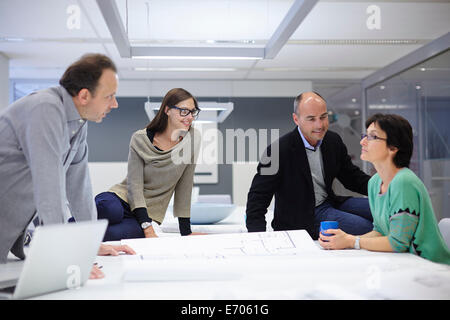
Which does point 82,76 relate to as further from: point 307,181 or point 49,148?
point 307,181

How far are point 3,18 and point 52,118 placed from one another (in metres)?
3.65

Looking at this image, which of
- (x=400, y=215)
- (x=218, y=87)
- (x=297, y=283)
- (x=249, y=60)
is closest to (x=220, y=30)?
(x=249, y=60)

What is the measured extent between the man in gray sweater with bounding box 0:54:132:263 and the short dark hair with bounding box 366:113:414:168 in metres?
1.00

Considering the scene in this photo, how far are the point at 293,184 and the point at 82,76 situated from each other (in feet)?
Answer: 4.00

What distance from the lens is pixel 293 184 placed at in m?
2.15

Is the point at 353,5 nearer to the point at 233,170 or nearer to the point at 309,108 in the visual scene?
the point at 309,108

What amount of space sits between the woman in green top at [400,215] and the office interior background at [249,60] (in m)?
0.98

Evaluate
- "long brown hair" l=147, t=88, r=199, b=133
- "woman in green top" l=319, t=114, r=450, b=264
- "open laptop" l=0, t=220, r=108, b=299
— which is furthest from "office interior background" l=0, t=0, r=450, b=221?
"open laptop" l=0, t=220, r=108, b=299

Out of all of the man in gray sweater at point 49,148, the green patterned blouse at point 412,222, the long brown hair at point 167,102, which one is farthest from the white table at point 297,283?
the long brown hair at point 167,102

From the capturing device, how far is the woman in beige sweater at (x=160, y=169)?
2.10 m

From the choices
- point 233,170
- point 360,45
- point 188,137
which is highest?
point 360,45

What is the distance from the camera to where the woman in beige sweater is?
2.10 meters
